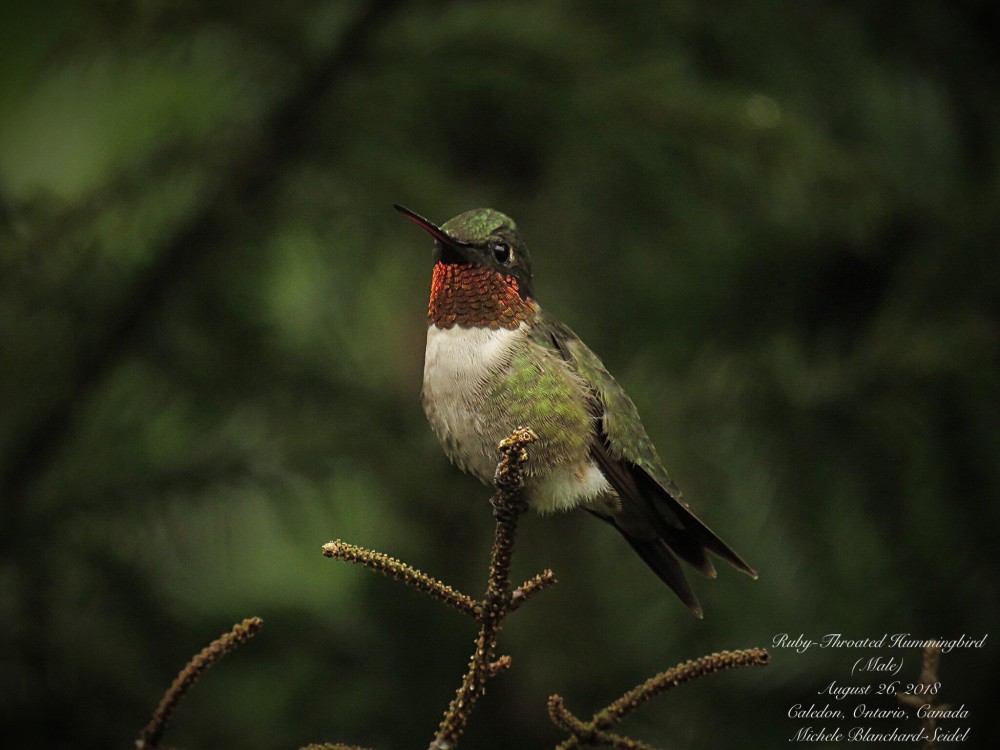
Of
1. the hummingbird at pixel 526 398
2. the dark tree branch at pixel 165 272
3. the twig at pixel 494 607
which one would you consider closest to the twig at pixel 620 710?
the twig at pixel 494 607

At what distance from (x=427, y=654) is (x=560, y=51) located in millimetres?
2123

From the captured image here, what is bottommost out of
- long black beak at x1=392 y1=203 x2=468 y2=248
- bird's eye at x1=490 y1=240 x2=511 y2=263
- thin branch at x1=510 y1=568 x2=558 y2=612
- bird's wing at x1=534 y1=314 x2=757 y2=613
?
thin branch at x1=510 y1=568 x2=558 y2=612

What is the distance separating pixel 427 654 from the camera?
3.45 metres

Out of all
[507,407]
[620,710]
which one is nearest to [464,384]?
[507,407]

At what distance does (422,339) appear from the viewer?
4.04 meters

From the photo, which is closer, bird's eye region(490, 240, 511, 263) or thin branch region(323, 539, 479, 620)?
thin branch region(323, 539, 479, 620)

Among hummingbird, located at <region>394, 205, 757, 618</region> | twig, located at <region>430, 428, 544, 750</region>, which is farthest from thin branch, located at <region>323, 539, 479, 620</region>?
hummingbird, located at <region>394, 205, 757, 618</region>

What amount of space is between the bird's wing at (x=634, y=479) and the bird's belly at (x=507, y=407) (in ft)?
0.23

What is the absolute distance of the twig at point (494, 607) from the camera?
1.48 m

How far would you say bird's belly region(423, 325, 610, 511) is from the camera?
2295 millimetres

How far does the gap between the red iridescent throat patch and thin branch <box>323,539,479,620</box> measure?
95 cm

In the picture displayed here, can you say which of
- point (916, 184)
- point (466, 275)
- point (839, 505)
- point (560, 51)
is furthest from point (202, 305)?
point (916, 184)

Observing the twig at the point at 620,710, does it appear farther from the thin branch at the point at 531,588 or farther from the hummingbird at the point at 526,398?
the hummingbird at the point at 526,398

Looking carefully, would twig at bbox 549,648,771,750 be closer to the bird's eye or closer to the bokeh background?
the bird's eye
